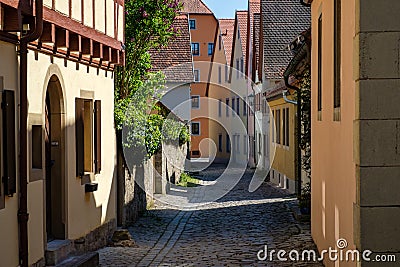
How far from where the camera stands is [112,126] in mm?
14805

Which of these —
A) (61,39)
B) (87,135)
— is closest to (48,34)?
(61,39)

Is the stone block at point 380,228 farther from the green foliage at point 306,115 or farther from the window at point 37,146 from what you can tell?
the green foliage at point 306,115

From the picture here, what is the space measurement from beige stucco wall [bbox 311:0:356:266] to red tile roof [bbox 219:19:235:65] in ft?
137

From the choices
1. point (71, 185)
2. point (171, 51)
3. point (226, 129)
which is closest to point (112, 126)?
point (71, 185)

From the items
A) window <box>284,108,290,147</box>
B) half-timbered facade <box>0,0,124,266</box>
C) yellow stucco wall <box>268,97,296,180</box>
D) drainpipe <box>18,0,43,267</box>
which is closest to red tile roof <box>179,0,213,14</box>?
yellow stucco wall <box>268,97,296,180</box>

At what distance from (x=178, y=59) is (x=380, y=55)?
36055mm

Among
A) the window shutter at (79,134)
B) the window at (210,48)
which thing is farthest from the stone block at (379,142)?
the window at (210,48)

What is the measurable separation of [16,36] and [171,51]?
33.4 m

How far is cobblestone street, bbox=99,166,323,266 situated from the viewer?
12398mm

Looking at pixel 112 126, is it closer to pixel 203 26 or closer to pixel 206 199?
pixel 206 199

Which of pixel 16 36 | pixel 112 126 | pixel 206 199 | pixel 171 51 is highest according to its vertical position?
pixel 171 51

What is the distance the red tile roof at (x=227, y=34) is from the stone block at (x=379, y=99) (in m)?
47.3

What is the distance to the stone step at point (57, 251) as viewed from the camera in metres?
10.3

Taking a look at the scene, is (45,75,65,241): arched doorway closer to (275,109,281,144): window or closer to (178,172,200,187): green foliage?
(275,109,281,144): window
